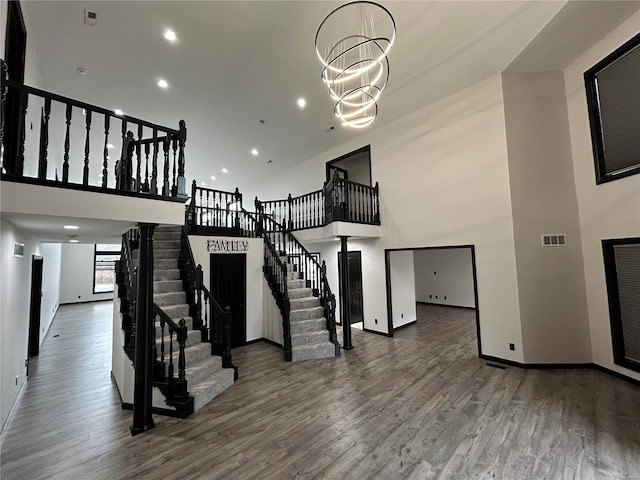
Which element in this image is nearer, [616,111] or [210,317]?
[616,111]

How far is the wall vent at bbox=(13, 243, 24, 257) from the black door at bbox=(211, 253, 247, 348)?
2863 mm

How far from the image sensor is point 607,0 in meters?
3.57

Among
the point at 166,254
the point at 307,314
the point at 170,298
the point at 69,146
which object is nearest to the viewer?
the point at 69,146

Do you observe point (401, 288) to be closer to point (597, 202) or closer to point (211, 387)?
point (597, 202)

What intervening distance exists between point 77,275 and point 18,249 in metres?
12.4

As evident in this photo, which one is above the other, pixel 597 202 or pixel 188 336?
pixel 597 202

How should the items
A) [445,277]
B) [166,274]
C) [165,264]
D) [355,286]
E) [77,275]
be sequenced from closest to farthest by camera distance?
[166,274] < [165,264] < [355,286] < [445,277] < [77,275]

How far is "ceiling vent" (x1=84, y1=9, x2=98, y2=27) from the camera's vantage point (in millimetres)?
3910

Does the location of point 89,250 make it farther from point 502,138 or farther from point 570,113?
point 570,113

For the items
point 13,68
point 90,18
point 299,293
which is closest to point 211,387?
point 299,293

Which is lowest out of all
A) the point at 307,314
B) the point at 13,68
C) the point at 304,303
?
the point at 307,314

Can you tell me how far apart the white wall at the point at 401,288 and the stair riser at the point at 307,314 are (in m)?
2.07

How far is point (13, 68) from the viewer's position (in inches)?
133

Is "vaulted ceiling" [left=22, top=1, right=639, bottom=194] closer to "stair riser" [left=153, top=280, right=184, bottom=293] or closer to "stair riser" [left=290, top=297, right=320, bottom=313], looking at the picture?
"stair riser" [left=153, top=280, right=184, bottom=293]
